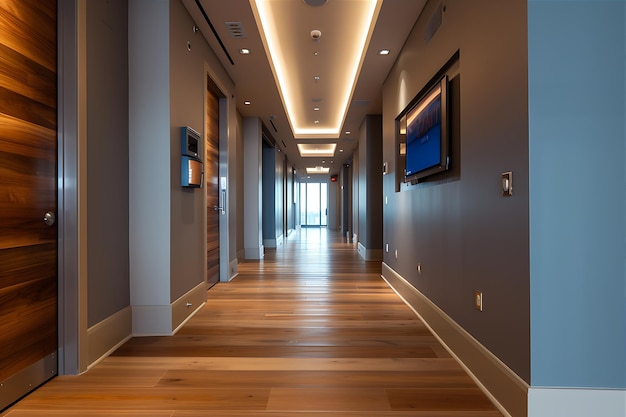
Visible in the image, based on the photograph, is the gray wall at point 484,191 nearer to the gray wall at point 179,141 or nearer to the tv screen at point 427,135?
the tv screen at point 427,135

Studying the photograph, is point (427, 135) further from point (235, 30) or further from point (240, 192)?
point (240, 192)

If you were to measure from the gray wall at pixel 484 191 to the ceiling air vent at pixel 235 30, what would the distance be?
1820mm

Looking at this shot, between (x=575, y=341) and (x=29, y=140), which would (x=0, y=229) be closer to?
(x=29, y=140)

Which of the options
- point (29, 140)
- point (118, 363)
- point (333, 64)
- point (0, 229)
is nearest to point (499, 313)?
point (118, 363)

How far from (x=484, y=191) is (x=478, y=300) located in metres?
0.68

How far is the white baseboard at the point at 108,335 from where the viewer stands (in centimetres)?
254

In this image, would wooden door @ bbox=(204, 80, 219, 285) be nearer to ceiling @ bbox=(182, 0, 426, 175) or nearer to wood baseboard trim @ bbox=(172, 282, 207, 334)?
ceiling @ bbox=(182, 0, 426, 175)

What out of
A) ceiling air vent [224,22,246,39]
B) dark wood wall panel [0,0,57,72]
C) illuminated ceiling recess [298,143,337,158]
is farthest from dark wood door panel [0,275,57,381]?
illuminated ceiling recess [298,143,337,158]

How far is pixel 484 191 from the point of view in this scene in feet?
7.33

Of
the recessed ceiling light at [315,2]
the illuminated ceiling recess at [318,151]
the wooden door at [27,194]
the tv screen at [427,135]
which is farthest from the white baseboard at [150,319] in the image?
the illuminated ceiling recess at [318,151]

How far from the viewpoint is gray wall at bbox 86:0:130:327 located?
2.56m

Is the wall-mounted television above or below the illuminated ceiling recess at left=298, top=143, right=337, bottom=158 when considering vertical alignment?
below

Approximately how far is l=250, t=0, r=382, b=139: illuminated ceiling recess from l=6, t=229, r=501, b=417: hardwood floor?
2.98 m

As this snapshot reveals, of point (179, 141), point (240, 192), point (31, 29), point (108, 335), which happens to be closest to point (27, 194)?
point (31, 29)
